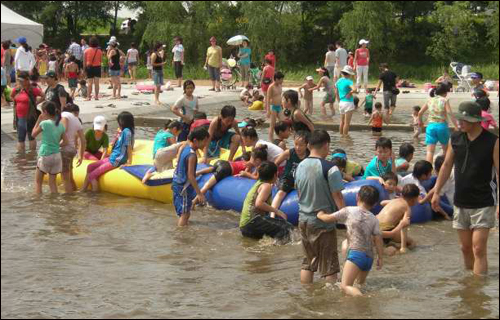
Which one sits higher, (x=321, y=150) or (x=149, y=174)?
(x=321, y=150)

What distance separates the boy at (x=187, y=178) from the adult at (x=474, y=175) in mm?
3273

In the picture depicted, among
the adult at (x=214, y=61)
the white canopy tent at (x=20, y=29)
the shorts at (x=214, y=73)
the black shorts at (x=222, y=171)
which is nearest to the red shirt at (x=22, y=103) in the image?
the black shorts at (x=222, y=171)

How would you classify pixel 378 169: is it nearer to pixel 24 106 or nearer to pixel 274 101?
pixel 274 101

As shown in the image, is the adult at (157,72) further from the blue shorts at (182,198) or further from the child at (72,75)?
the blue shorts at (182,198)

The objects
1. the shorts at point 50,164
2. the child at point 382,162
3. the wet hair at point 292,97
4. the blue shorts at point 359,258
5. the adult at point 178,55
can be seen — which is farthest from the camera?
the adult at point 178,55

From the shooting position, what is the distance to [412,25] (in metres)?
37.4

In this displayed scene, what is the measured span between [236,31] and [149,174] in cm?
2488

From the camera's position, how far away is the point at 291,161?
10.1m

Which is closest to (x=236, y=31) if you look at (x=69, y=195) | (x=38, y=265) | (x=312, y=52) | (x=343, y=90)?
(x=312, y=52)

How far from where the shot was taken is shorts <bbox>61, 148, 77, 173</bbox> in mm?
11930

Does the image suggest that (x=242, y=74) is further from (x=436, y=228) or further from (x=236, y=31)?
(x=436, y=228)

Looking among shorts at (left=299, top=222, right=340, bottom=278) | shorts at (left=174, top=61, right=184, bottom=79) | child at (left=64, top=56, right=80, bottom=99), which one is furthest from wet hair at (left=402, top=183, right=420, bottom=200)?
shorts at (left=174, top=61, right=184, bottom=79)

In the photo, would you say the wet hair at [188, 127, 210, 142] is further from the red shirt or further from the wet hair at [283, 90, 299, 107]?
the red shirt

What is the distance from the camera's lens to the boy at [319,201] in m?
7.35
